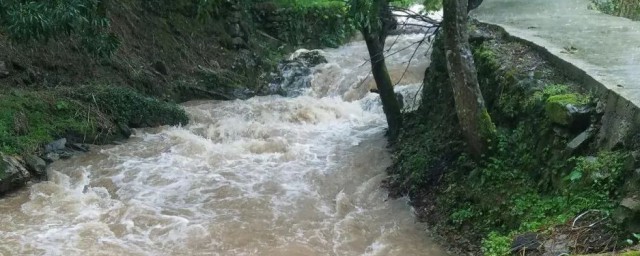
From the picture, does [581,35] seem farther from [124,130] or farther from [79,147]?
[79,147]

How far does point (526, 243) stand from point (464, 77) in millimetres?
2196

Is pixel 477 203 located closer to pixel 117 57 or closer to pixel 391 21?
pixel 391 21

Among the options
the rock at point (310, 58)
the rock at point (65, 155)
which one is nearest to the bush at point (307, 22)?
the rock at point (310, 58)

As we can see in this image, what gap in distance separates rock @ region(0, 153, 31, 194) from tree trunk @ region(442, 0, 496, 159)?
6.12 meters

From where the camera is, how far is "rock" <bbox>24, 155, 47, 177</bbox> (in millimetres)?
8398

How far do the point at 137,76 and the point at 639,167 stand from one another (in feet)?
35.6

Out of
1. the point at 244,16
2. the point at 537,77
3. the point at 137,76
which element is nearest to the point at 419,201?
the point at 537,77

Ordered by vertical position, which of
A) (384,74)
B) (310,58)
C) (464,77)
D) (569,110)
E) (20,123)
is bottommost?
(310,58)

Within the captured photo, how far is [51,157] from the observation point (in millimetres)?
9062

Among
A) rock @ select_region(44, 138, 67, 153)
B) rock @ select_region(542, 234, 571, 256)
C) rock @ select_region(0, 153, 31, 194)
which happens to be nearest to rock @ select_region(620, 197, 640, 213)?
rock @ select_region(542, 234, 571, 256)

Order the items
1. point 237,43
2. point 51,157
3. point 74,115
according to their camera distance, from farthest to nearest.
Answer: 1. point 237,43
2. point 74,115
3. point 51,157

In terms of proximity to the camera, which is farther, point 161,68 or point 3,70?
point 161,68

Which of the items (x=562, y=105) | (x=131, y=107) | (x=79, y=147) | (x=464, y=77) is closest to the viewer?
(x=562, y=105)

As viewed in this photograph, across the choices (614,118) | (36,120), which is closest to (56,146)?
(36,120)
